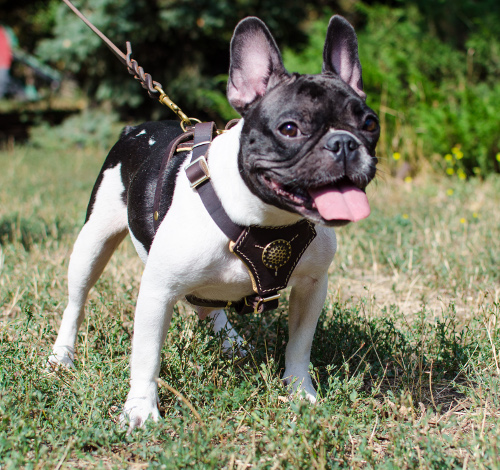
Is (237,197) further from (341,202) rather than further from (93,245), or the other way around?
(93,245)

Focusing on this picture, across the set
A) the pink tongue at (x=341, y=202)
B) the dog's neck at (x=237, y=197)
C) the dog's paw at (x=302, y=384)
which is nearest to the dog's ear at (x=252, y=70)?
the dog's neck at (x=237, y=197)

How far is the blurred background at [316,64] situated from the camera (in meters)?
7.14

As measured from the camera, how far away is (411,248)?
4535 millimetres

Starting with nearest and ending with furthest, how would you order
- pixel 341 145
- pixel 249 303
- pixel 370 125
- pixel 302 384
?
pixel 341 145 < pixel 370 125 < pixel 249 303 < pixel 302 384

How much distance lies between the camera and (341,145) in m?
2.08

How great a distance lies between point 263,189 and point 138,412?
104cm

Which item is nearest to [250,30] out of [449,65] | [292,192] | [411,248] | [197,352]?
[292,192]

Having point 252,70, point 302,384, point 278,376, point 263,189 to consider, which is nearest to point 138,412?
point 278,376

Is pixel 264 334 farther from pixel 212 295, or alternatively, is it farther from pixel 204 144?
pixel 204 144

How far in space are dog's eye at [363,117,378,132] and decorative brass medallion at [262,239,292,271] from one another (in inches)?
21.6

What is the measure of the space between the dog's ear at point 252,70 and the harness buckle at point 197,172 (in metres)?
0.26

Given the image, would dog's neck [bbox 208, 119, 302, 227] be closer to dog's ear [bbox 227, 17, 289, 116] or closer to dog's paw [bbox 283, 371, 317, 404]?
dog's ear [bbox 227, 17, 289, 116]

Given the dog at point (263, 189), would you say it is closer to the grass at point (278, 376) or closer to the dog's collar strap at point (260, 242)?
the dog's collar strap at point (260, 242)

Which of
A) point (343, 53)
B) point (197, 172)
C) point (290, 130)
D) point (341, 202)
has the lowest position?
point (341, 202)
